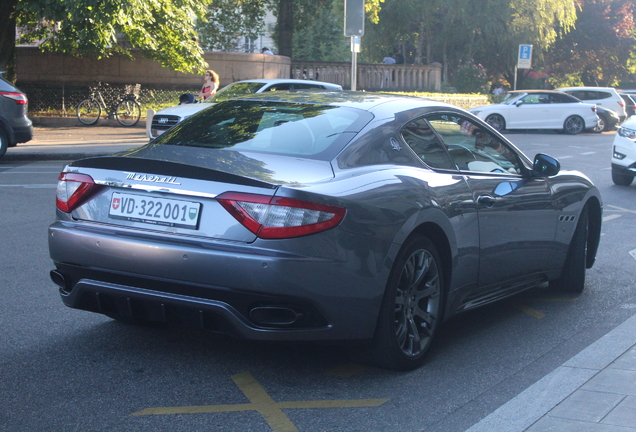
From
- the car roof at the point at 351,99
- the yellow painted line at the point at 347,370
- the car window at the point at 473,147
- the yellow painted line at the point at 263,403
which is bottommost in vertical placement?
the yellow painted line at the point at 347,370

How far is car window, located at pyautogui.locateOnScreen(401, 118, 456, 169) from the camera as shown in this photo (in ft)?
15.9

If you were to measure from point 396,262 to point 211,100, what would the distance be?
13.6 meters

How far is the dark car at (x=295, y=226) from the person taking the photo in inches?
152

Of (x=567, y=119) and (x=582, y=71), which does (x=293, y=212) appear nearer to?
(x=567, y=119)

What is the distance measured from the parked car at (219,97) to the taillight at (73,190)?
11.5 m

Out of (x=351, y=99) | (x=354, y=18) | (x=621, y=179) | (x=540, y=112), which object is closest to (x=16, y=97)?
(x=354, y=18)

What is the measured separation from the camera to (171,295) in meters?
3.99

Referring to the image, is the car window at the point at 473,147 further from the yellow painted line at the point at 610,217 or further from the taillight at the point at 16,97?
the taillight at the point at 16,97

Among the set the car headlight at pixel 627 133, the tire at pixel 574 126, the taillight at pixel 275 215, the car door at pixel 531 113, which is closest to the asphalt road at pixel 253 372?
the taillight at pixel 275 215

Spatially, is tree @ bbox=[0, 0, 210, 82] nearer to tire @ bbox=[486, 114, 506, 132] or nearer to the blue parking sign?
tire @ bbox=[486, 114, 506, 132]

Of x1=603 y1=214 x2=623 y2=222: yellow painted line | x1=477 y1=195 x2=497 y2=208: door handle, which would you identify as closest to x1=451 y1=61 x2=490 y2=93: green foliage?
x1=603 y1=214 x2=623 y2=222: yellow painted line

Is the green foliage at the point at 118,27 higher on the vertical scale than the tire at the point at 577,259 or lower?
higher

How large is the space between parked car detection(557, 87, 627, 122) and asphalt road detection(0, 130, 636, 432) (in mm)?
27001

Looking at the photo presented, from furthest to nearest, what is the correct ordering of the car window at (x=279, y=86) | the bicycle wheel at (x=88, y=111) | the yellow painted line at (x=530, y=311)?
the bicycle wheel at (x=88, y=111), the car window at (x=279, y=86), the yellow painted line at (x=530, y=311)
